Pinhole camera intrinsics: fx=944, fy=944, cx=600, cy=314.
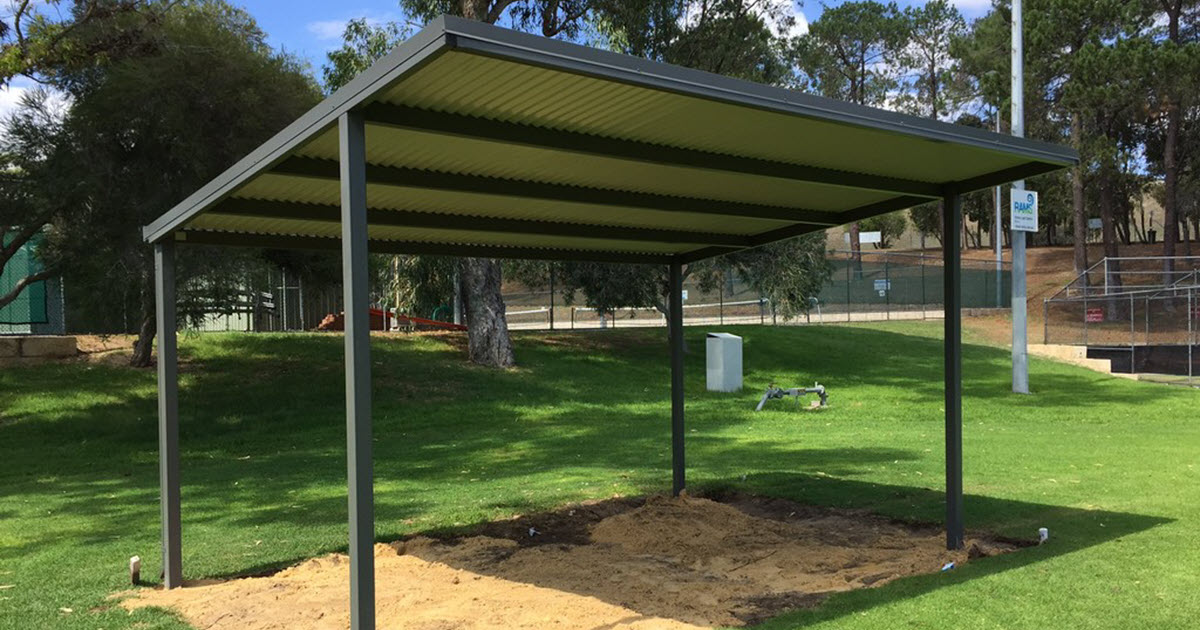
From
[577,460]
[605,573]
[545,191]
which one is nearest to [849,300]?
[577,460]

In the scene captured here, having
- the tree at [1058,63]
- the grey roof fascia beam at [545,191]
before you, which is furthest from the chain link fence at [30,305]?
the tree at [1058,63]

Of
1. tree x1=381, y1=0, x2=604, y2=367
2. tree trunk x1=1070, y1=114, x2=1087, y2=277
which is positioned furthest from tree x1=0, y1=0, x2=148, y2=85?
tree trunk x1=1070, y1=114, x2=1087, y2=277

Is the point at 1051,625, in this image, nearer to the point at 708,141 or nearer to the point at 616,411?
the point at 708,141

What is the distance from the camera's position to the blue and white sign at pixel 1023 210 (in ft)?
65.0

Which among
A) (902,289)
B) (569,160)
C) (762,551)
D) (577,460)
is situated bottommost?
(577,460)

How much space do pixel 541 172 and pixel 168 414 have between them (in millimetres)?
3327

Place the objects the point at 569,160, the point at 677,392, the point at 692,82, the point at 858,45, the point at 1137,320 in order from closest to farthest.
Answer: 1. the point at 692,82
2. the point at 569,160
3. the point at 677,392
4. the point at 1137,320
5. the point at 858,45

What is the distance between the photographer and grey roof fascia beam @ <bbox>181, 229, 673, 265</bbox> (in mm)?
7375

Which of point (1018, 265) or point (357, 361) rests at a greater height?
point (1018, 265)

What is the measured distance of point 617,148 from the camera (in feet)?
18.7

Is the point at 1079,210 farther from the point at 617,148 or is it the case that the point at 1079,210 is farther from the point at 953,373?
the point at 617,148

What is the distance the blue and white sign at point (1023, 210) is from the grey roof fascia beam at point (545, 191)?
13.3 m

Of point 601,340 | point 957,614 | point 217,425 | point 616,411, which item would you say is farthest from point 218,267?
point 957,614

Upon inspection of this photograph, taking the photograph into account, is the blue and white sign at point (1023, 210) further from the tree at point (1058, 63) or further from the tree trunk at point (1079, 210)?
the tree trunk at point (1079, 210)
